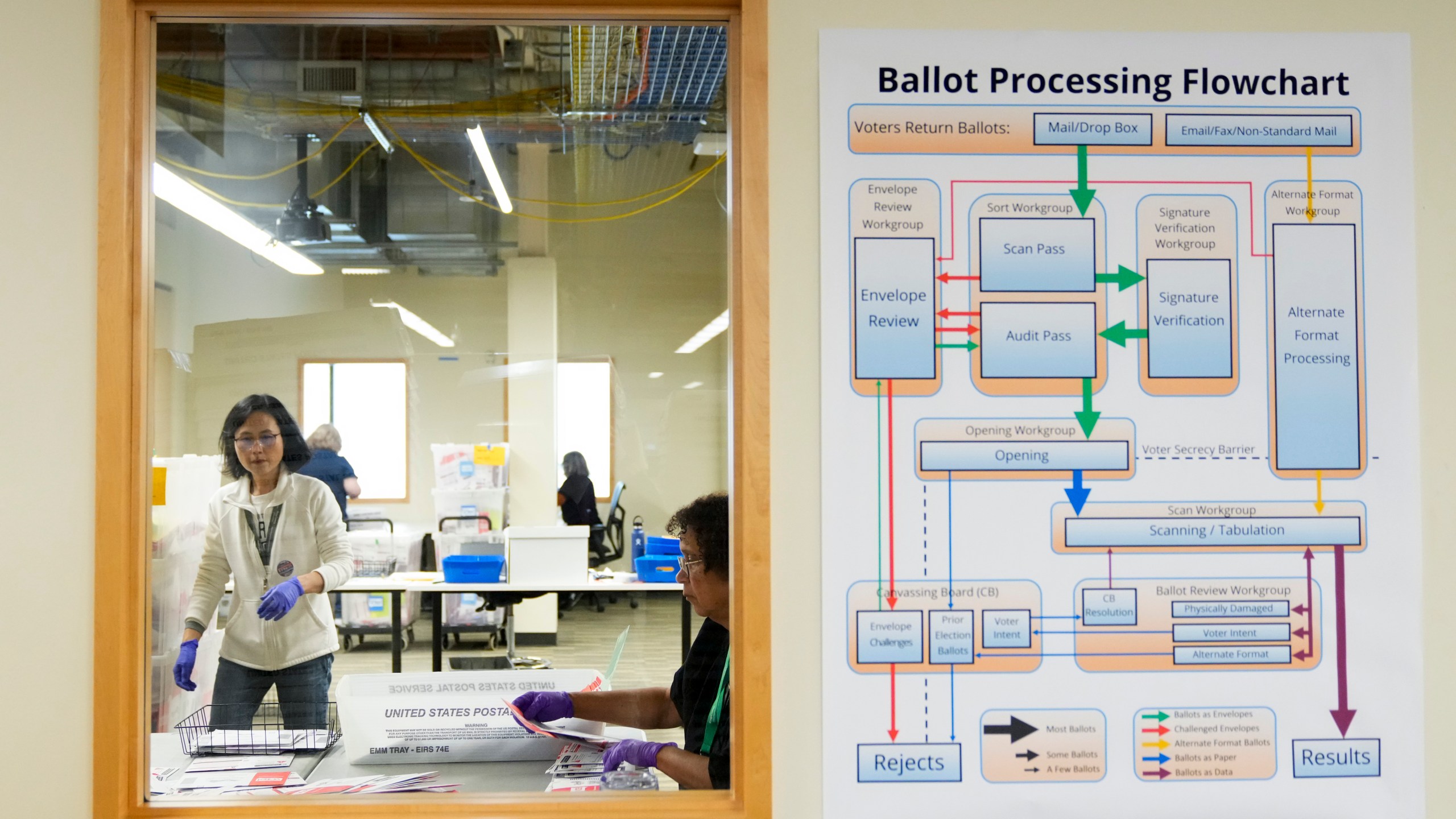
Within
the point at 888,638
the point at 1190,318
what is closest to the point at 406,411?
the point at 888,638

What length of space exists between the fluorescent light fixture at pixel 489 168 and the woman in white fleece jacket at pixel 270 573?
70cm

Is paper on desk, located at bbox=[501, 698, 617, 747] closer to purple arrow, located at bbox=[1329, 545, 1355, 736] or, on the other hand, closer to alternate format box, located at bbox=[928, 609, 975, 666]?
alternate format box, located at bbox=[928, 609, 975, 666]

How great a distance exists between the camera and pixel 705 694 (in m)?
1.62

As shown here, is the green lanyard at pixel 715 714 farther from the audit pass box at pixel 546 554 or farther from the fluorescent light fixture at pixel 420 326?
the fluorescent light fixture at pixel 420 326

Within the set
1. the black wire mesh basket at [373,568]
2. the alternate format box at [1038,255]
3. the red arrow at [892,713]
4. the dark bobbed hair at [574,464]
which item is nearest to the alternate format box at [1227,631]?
the red arrow at [892,713]

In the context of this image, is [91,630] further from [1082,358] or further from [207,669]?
[1082,358]

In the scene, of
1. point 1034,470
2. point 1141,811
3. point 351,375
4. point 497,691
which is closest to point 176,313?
point 351,375

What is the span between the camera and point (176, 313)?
1.72m

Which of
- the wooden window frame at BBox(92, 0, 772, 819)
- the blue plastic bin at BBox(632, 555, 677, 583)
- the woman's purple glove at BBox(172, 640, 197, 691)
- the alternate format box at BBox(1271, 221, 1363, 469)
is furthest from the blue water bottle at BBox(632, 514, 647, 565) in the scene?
the alternate format box at BBox(1271, 221, 1363, 469)

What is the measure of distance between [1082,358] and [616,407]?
103cm

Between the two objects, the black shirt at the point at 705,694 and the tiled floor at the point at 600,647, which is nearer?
the black shirt at the point at 705,694

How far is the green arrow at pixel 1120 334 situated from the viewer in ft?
4.96

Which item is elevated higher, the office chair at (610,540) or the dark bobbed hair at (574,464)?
the dark bobbed hair at (574,464)

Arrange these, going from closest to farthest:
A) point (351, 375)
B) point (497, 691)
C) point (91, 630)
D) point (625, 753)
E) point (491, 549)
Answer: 1. point (91, 630)
2. point (625, 753)
3. point (497, 691)
4. point (351, 375)
5. point (491, 549)
